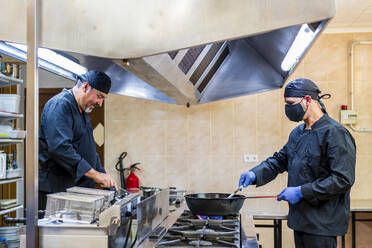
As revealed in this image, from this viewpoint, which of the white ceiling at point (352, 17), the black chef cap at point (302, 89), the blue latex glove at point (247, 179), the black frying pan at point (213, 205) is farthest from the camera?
the white ceiling at point (352, 17)

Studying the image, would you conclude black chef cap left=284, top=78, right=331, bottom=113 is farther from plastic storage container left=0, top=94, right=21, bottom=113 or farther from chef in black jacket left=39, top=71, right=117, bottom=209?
plastic storage container left=0, top=94, right=21, bottom=113

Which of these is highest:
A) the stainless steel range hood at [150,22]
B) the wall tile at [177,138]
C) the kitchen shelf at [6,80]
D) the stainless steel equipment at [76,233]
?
the kitchen shelf at [6,80]

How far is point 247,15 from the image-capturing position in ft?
3.46

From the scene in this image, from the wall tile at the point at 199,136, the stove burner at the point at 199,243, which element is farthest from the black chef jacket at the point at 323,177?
the wall tile at the point at 199,136

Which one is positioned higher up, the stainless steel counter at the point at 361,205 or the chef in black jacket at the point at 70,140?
the chef in black jacket at the point at 70,140

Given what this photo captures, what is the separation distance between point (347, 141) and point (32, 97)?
1563mm

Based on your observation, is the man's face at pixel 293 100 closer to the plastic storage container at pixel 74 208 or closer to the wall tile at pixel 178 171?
the plastic storage container at pixel 74 208

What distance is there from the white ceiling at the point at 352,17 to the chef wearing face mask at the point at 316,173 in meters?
1.38

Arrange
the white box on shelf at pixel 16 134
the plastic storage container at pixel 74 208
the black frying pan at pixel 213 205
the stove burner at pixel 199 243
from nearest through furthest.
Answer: the plastic storage container at pixel 74 208 → the stove burner at pixel 199 243 → the black frying pan at pixel 213 205 → the white box on shelf at pixel 16 134

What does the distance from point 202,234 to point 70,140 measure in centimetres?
79

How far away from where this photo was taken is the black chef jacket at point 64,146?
1.75 m

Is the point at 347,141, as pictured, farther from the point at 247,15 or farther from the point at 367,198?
the point at 367,198

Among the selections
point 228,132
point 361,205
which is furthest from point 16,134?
point 361,205

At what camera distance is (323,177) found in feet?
6.59
